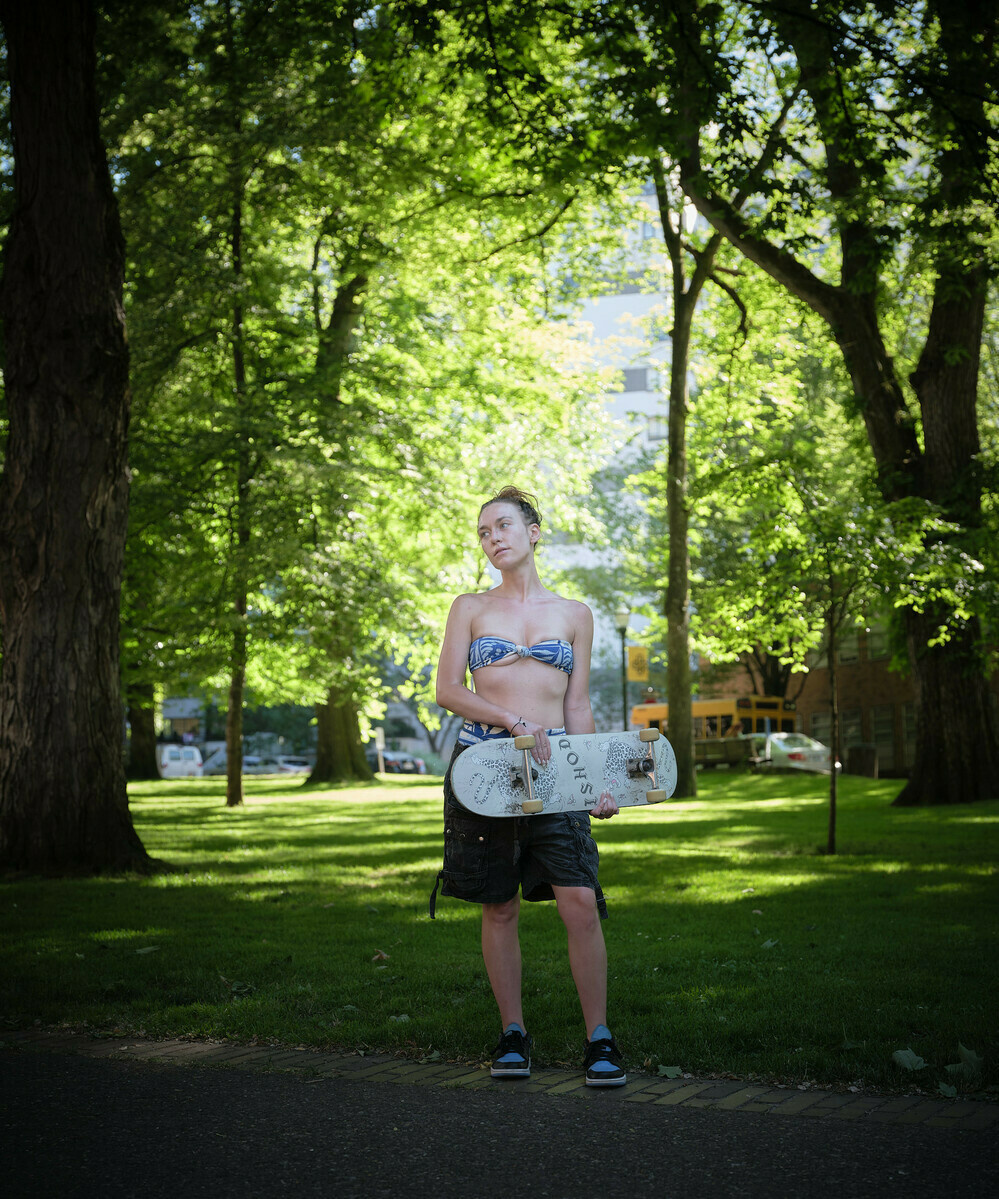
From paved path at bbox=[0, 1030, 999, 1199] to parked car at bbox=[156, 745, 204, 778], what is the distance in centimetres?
5494

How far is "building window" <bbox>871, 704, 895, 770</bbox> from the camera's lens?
1703 inches

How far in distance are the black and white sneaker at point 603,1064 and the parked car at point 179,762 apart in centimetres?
5530

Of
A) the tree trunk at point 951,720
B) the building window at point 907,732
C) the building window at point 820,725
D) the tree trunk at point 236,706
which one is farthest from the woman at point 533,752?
the building window at point 820,725

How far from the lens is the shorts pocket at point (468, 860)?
4633 mm

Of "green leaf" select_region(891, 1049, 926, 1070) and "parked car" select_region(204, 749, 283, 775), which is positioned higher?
"green leaf" select_region(891, 1049, 926, 1070)

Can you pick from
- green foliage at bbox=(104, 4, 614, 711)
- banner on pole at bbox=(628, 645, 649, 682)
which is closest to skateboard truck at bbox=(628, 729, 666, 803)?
green foliage at bbox=(104, 4, 614, 711)

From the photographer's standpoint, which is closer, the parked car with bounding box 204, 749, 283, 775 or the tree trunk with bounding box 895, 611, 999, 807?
the tree trunk with bounding box 895, 611, 999, 807

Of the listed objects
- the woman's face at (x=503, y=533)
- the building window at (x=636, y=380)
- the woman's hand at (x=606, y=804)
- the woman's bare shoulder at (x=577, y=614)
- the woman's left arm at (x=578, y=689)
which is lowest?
the woman's hand at (x=606, y=804)

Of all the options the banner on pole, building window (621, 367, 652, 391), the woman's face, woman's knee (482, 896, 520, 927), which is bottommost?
woman's knee (482, 896, 520, 927)

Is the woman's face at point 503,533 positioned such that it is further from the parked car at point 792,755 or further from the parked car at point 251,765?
the parked car at point 251,765

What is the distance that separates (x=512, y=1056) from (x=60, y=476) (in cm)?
820

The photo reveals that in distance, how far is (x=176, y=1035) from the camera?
5.40 m

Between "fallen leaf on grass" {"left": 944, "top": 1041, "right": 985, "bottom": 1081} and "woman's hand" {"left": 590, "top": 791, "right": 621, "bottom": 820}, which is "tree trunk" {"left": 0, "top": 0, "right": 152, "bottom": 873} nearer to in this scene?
"woman's hand" {"left": 590, "top": 791, "right": 621, "bottom": 820}

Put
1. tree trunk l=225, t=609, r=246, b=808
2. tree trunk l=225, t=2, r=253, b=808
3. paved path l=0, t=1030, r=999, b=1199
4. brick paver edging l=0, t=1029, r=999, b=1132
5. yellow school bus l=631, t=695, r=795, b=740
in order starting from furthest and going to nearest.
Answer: yellow school bus l=631, t=695, r=795, b=740, tree trunk l=225, t=609, r=246, b=808, tree trunk l=225, t=2, r=253, b=808, brick paver edging l=0, t=1029, r=999, b=1132, paved path l=0, t=1030, r=999, b=1199
